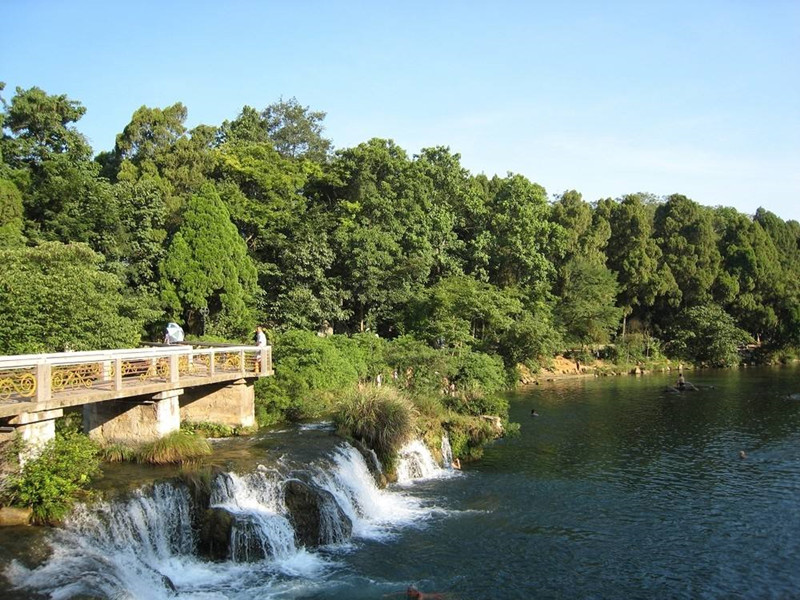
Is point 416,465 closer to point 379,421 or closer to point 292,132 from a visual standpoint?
point 379,421

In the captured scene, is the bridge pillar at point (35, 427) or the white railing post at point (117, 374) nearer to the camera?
the bridge pillar at point (35, 427)

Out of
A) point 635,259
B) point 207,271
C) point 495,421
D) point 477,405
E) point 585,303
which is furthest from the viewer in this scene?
point 635,259

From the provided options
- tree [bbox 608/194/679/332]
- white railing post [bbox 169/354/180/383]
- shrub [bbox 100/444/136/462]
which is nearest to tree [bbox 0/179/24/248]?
white railing post [bbox 169/354/180/383]

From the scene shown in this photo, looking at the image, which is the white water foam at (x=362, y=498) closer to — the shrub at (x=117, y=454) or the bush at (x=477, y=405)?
the shrub at (x=117, y=454)

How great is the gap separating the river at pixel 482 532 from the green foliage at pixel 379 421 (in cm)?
84

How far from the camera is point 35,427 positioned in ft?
42.4

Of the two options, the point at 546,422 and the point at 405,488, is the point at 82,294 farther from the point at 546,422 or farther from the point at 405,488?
the point at 546,422

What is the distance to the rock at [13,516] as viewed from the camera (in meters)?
11.8

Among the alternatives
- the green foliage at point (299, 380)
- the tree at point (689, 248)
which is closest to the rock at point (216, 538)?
the green foliage at point (299, 380)

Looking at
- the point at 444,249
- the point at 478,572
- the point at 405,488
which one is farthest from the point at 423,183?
the point at 478,572

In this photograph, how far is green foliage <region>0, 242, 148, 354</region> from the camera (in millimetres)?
18016

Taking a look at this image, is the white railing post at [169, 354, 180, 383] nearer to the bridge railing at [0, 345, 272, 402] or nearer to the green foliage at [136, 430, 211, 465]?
the bridge railing at [0, 345, 272, 402]

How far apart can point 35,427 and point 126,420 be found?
3.90m

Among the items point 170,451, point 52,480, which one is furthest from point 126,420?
point 52,480
